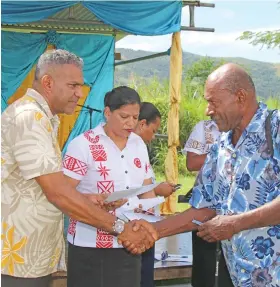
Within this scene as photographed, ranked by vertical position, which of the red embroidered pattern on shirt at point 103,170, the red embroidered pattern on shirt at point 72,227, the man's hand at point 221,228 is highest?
the red embroidered pattern on shirt at point 103,170

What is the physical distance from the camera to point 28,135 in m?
2.36

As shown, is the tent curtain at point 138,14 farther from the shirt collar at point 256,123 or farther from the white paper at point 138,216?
the shirt collar at point 256,123

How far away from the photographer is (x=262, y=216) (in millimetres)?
2369

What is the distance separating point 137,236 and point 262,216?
94 centimetres

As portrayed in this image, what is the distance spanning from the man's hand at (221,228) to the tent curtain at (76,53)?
7.76 metres

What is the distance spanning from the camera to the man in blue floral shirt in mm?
2434

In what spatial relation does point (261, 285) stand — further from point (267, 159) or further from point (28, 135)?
point (28, 135)

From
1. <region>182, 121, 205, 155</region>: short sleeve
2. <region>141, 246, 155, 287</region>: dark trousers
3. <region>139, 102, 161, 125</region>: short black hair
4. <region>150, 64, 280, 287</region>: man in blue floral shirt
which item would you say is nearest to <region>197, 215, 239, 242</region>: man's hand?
<region>150, 64, 280, 287</region>: man in blue floral shirt

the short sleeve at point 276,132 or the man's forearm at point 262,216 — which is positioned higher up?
the short sleeve at point 276,132

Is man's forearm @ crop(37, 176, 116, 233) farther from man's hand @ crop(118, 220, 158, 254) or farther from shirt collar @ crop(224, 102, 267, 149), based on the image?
shirt collar @ crop(224, 102, 267, 149)

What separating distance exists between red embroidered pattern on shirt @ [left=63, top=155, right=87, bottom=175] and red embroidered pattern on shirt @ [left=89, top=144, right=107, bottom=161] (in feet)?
0.25

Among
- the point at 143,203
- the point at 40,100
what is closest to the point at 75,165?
the point at 143,203

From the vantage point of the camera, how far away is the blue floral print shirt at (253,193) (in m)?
2.45

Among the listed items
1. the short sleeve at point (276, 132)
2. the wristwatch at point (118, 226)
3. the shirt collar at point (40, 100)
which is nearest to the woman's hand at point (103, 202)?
the wristwatch at point (118, 226)
